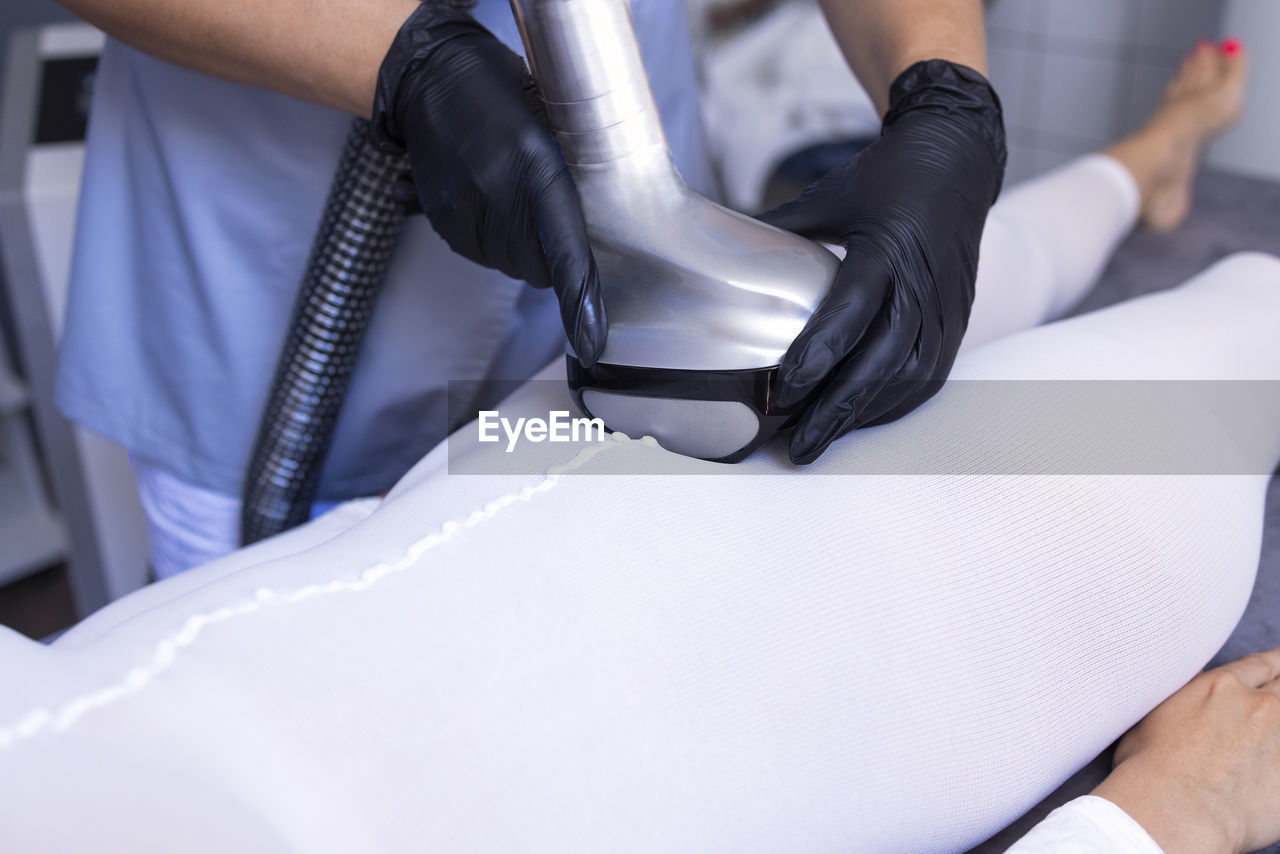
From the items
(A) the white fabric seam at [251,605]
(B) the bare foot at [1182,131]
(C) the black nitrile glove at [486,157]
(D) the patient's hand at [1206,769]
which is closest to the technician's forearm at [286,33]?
(C) the black nitrile glove at [486,157]

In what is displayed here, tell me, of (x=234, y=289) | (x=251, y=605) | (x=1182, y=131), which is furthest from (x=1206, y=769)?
(x=1182, y=131)

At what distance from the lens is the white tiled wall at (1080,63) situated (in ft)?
7.60

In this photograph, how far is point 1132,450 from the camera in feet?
1.88

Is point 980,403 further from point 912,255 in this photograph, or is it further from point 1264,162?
point 1264,162

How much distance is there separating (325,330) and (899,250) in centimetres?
41

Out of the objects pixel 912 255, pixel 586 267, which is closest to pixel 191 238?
pixel 586 267

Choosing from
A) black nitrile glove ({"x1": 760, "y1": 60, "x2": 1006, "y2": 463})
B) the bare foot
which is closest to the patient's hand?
black nitrile glove ({"x1": 760, "y1": 60, "x2": 1006, "y2": 463})

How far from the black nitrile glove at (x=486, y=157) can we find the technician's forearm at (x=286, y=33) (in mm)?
25

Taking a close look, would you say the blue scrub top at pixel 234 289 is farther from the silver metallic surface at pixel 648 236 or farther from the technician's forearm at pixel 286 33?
the silver metallic surface at pixel 648 236

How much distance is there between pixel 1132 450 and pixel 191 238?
0.68 metres

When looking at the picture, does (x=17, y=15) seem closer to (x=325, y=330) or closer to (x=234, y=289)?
(x=234, y=289)

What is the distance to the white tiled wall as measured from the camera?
2.32 metres

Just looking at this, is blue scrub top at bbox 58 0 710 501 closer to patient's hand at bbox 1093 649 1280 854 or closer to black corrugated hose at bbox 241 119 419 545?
black corrugated hose at bbox 241 119 419 545

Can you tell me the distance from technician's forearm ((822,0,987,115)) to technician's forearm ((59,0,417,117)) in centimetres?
34
